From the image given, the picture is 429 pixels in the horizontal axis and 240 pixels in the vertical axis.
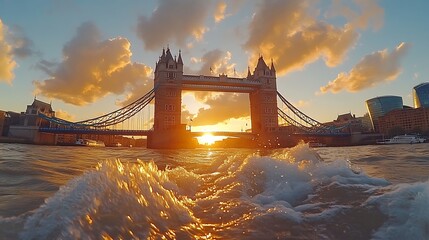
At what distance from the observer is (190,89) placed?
210 ft

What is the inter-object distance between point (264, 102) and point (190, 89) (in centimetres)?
1835

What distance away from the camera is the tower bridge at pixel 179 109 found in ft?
162

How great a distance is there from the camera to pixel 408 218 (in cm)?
265

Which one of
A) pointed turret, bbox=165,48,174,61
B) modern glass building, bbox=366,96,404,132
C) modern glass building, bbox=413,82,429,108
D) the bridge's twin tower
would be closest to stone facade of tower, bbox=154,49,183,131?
→ the bridge's twin tower

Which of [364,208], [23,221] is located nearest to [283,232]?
[364,208]

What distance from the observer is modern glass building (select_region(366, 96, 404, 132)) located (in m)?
102

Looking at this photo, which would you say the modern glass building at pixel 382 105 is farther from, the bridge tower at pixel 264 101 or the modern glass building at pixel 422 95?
the bridge tower at pixel 264 101

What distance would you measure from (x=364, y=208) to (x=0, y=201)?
3.87 m

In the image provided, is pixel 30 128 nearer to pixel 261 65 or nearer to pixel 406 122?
pixel 261 65

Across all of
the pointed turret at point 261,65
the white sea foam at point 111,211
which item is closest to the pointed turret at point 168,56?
the pointed turret at point 261,65

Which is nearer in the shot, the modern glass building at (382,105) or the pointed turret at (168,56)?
the pointed turret at (168,56)

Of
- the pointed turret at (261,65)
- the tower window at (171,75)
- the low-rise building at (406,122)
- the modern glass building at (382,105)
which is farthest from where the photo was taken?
the modern glass building at (382,105)

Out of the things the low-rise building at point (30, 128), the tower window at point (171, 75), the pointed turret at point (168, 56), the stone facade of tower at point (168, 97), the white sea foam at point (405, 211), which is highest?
the pointed turret at point (168, 56)

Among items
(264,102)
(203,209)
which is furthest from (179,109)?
(203,209)
